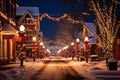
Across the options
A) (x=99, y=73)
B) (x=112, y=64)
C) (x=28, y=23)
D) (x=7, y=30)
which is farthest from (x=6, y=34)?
(x=28, y=23)

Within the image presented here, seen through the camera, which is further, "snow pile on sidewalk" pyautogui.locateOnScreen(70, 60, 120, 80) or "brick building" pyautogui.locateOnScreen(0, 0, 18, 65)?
"brick building" pyautogui.locateOnScreen(0, 0, 18, 65)

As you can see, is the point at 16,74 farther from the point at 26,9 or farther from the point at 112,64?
the point at 26,9

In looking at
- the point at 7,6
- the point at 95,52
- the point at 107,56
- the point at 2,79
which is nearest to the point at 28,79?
the point at 2,79

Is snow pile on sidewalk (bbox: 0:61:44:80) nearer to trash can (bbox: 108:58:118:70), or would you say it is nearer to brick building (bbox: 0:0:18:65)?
trash can (bbox: 108:58:118:70)

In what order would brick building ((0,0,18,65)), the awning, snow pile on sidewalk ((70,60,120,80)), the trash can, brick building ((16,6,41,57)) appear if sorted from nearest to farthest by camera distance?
1. snow pile on sidewalk ((70,60,120,80))
2. the trash can
3. brick building ((0,0,18,65))
4. the awning
5. brick building ((16,6,41,57))

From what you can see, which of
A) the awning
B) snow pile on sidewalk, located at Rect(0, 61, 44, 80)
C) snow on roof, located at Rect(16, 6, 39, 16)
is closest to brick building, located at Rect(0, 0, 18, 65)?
the awning

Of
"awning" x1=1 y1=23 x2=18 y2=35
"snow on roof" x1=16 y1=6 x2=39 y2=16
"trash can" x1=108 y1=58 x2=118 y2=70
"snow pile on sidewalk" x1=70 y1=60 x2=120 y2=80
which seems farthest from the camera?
"snow on roof" x1=16 y1=6 x2=39 y2=16

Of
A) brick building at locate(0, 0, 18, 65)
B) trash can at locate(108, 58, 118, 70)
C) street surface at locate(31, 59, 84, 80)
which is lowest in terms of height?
street surface at locate(31, 59, 84, 80)

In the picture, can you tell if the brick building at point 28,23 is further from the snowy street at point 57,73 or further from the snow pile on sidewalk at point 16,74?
the snow pile on sidewalk at point 16,74

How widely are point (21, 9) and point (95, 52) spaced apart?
21671mm

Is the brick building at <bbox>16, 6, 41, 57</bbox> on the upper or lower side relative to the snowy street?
upper

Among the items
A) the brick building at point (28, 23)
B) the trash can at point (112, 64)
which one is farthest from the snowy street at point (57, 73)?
the brick building at point (28, 23)

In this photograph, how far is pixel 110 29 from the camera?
30469 millimetres

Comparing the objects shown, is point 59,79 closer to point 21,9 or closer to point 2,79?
point 2,79
